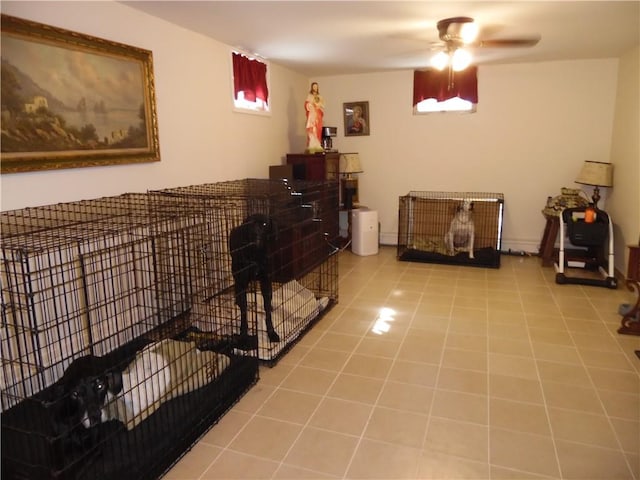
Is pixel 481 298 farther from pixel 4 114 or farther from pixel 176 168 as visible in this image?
pixel 4 114

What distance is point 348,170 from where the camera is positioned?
5.64 m

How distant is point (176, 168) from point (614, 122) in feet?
15.2

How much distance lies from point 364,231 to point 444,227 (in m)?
1.05

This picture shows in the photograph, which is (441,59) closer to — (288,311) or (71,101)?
(288,311)

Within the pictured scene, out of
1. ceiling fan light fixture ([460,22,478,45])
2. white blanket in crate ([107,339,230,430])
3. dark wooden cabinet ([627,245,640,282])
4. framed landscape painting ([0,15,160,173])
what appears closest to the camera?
white blanket in crate ([107,339,230,430])

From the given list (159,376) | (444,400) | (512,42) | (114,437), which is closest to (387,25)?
(512,42)

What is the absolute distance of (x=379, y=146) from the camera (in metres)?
5.93

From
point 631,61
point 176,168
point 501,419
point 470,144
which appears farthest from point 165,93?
point 631,61

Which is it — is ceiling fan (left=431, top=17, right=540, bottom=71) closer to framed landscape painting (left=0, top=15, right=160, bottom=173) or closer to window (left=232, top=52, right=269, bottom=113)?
window (left=232, top=52, right=269, bottom=113)

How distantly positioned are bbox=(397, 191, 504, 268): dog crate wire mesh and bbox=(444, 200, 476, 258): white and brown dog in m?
0.02

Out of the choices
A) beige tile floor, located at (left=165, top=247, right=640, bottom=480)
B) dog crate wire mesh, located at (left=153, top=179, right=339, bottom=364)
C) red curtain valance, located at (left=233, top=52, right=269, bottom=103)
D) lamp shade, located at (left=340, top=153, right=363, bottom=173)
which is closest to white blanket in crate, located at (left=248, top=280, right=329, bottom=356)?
dog crate wire mesh, located at (left=153, top=179, right=339, bottom=364)

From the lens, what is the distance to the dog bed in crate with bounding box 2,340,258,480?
1.74 metres

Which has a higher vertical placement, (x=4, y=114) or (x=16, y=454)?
(x=4, y=114)

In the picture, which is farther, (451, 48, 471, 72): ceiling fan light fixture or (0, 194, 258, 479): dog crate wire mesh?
(451, 48, 471, 72): ceiling fan light fixture
